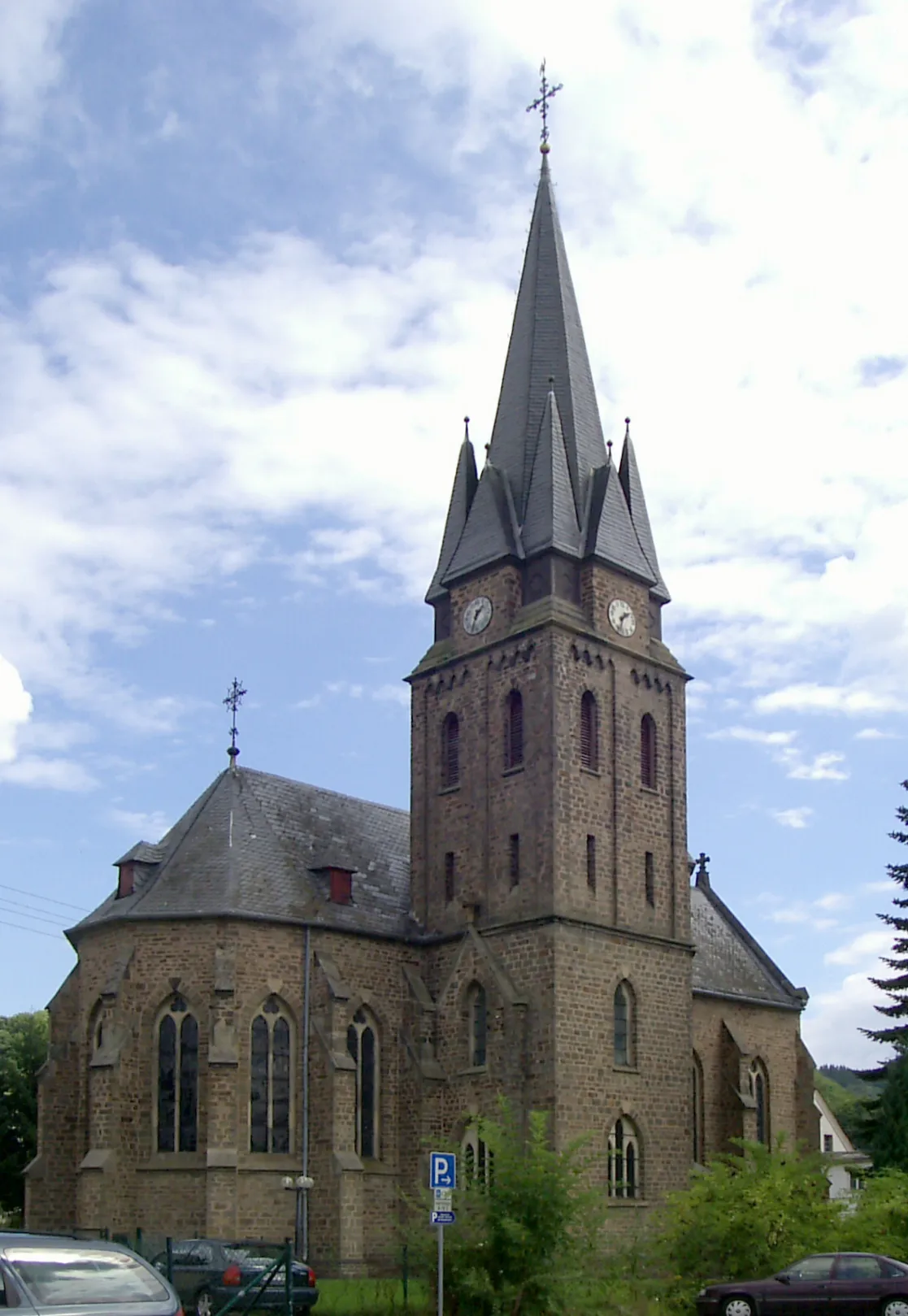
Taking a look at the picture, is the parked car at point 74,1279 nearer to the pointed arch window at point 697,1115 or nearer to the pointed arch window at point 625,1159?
the pointed arch window at point 625,1159

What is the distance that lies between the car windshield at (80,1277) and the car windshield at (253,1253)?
14069 mm

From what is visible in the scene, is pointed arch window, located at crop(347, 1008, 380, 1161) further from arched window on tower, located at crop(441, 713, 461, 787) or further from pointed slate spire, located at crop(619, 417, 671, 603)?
pointed slate spire, located at crop(619, 417, 671, 603)

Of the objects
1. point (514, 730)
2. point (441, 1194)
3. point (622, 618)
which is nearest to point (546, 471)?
point (622, 618)

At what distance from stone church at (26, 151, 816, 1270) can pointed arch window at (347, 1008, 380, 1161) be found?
0.06m

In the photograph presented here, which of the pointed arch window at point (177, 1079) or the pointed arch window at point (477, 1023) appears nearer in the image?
the pointed arch window at point (177, 1079)

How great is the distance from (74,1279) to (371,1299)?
52.9 feet

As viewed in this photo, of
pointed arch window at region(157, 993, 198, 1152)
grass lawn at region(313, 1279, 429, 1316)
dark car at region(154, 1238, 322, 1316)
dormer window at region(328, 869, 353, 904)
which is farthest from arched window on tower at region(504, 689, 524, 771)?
dark car at region(154, 1238, 322, 1316)

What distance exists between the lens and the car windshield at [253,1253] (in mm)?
25344

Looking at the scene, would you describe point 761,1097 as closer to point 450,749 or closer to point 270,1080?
point 450,749

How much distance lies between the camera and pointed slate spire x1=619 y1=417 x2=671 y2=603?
4275 centimetres

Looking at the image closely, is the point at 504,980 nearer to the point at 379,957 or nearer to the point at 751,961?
the point at 379,957

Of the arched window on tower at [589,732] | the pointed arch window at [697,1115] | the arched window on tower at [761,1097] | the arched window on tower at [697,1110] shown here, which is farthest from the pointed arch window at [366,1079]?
the arched window on tower at [761,1097]

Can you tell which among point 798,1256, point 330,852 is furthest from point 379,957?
point 798,1256

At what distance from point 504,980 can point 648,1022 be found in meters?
4.15
